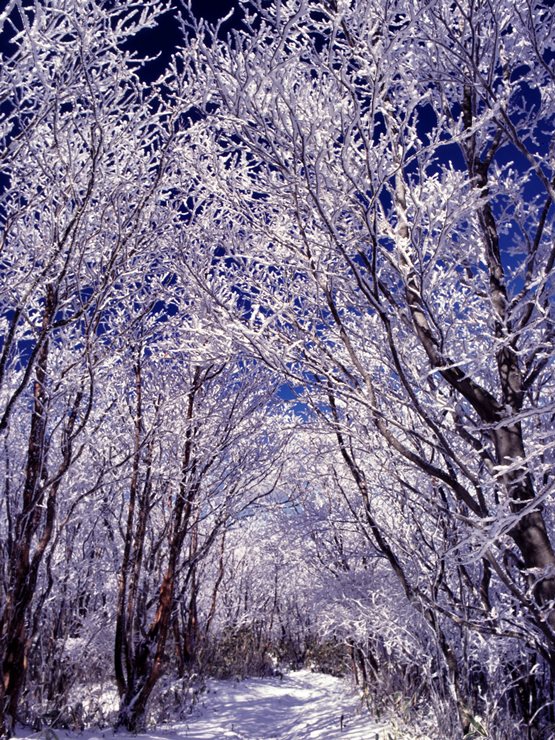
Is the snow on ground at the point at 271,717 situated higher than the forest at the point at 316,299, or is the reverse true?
the forest at the point at 316,299

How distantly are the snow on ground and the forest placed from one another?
1.96 ft

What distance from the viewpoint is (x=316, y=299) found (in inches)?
125

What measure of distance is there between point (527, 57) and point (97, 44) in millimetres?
2558

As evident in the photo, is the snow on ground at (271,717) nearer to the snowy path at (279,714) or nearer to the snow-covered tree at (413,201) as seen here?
the snowy path at (279,714)

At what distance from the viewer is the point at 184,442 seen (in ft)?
23.2

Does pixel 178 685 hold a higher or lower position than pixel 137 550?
lower

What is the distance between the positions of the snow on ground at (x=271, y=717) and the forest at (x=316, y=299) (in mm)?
598

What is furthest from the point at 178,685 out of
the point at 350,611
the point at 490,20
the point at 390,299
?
the point at 490,20

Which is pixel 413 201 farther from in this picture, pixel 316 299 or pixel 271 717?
pixel 271 717

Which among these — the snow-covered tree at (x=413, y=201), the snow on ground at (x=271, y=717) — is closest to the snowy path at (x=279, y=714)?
the snow on ground at (x=271, y=717)

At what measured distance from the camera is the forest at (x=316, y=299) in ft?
8.76

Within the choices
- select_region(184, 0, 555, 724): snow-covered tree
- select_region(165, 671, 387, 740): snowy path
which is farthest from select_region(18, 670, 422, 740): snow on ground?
select_region(184, 0, 555, 724): snow-covered tree

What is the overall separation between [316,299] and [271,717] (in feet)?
29.8

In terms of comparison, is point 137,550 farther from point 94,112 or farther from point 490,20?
point 490,20
